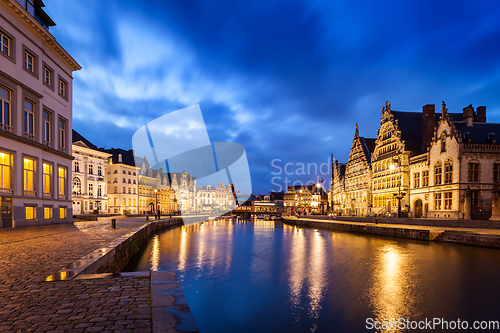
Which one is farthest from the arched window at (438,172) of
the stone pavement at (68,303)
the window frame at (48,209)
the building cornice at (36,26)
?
the building cornice at (36,26)

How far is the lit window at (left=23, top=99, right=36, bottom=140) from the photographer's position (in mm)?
23103

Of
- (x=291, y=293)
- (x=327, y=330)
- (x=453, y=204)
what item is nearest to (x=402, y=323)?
(x=327, y=330)

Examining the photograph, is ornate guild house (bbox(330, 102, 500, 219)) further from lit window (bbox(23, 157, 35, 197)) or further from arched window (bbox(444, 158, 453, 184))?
lit window (bbox(23, 157, 35, 197))

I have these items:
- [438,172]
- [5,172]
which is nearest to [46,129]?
[5,172]

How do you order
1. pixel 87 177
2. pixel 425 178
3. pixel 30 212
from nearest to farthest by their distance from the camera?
pixel 30 212 → pixel 425 178 → pixel 87 177

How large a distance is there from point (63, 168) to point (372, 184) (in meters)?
50.6

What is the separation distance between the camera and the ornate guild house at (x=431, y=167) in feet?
111

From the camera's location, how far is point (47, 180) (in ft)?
84.8

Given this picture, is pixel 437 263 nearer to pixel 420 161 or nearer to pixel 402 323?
pixel 402 323

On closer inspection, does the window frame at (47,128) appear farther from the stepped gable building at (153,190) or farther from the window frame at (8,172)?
the stepped gable building at (153,190)

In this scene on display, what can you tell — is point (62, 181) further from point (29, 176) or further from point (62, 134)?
point (29, 176)

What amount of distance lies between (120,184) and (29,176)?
193 feet

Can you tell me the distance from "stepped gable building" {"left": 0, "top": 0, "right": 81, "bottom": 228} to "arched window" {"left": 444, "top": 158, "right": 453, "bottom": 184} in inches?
1731

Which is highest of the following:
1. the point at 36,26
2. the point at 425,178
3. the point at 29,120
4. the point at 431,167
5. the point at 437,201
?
the point at 36,26
